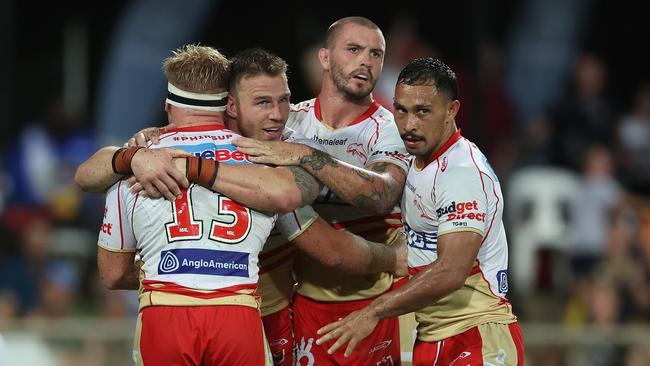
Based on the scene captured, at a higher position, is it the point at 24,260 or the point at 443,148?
the point at 443,148

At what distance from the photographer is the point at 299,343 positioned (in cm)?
671

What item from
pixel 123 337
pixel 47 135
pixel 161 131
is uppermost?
Result: pixel 47 135

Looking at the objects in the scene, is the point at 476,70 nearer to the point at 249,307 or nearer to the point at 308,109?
the point at 308,109

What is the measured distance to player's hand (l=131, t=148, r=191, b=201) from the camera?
215 inches

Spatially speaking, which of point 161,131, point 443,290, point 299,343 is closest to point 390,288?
point 299,343

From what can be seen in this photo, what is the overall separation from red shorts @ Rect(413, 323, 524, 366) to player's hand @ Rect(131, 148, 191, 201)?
1.51 m

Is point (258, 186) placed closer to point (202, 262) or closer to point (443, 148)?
point (202, 262)

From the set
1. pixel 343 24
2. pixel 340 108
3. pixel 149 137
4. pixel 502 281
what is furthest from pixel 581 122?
pixel 149 137

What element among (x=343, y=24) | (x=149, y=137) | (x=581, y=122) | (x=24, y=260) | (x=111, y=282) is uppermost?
(x=581, y=122)

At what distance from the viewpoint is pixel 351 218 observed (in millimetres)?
6590

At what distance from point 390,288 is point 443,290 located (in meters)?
1.01

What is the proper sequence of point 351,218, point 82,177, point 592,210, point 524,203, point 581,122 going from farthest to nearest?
point 581,122
point 524,203
point 592,210
point 351,218
point 82,177

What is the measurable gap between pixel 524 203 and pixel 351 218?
649 centimetres

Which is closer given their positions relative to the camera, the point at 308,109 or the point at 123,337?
the point at 308,109
